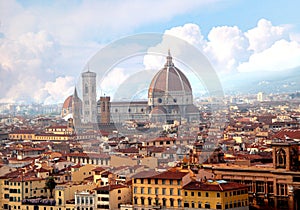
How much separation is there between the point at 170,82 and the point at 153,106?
290 inches

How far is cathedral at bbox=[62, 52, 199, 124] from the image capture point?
5655 cm

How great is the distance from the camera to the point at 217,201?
792 inches

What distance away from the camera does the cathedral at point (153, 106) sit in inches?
2226

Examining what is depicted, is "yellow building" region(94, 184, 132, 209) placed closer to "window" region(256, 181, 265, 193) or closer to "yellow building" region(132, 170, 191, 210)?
"yellow building" region(132, 170, 191, 210)

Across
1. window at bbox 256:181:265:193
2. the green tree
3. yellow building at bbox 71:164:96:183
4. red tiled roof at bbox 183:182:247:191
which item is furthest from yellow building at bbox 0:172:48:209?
window at bbox 256:181:265:193

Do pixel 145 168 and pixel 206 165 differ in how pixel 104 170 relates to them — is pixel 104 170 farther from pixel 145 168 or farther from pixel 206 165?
pixel 206 165

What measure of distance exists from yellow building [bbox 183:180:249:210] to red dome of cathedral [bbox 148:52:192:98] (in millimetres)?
28653

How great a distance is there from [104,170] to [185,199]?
5.38 metres

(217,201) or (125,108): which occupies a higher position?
(125,108)

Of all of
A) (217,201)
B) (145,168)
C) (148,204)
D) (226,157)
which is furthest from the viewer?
(226,157)

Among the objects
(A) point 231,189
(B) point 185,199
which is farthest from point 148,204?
(A) point 231,189

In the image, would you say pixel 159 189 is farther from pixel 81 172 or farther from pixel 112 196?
pixel 81 172

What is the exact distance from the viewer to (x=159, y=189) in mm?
21562

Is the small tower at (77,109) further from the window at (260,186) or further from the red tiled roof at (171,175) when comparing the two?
the window at (260,186)
